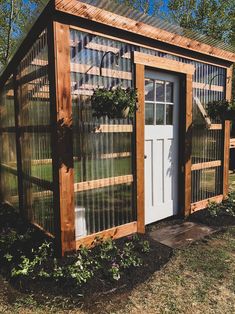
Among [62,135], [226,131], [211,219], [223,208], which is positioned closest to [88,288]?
[62,135]

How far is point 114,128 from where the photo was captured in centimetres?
337

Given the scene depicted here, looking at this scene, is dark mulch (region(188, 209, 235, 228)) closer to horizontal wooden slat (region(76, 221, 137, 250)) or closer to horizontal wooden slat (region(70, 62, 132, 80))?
horizontal wooden slat (region(76, 221, 137, 250))

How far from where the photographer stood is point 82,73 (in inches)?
119

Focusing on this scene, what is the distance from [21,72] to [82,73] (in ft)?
4.09

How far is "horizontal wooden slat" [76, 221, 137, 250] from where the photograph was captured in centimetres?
317

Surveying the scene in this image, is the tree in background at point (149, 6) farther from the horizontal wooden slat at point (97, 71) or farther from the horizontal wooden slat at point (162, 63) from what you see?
the horizontal wooden slat at point (97, 71)

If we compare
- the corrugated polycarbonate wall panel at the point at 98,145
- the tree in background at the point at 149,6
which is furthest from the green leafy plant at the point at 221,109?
the tree in background at the point at 149,6

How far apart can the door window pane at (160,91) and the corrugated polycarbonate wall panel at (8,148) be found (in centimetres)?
230

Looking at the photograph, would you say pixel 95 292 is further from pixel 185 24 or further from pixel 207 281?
pixel 185 24

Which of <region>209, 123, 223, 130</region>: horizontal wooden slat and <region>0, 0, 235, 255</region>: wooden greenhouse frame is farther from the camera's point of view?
<region>209, 123, 223, 130</region>: horizontal wooden slat

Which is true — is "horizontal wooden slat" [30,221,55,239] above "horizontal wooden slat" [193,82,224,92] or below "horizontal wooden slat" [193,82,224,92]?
below

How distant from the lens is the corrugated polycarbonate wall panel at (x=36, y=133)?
10.2ft

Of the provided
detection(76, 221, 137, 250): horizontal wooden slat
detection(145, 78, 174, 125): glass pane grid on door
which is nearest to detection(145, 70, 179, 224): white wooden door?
detection(145, 78, 174, 125): glass pane grid on door

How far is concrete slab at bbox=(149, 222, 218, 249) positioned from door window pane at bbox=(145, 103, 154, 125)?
162 centimetres
